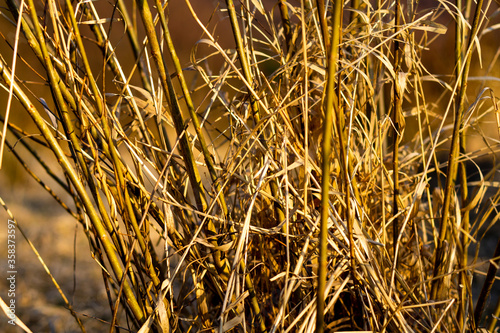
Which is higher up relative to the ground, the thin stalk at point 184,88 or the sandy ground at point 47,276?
the thin stalk at point 184,88

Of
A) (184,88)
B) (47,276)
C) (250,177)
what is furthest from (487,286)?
(47,276)

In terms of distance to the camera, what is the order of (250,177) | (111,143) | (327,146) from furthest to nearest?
1. (250,177)
2. (111,143)
3. (327,146)

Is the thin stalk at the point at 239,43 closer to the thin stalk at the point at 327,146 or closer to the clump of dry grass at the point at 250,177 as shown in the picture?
the clump of dry grass at the point at 250,177

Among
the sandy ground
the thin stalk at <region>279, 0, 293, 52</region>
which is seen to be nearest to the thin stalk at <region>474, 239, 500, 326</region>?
the thin stalk at <region>279, 0, 293, 52</region>

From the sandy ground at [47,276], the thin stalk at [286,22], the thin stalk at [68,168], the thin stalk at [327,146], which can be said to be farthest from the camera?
the sandy ground at [47,276]

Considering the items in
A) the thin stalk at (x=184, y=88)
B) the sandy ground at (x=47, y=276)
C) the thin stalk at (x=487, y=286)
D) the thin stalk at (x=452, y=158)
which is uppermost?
the thin stalk at (x=184, y=88)

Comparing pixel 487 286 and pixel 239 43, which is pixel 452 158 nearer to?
pixel 487 286

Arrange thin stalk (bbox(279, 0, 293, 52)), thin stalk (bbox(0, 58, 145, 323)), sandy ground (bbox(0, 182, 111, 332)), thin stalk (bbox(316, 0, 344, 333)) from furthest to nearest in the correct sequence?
sandy ground (bbox(0, 182, 111, 332)) → thin stalk (bbox(279, 0, 293, 52)) → thin stalk (bbox(0, 58, 145, 323)) → thin stalk (bbox(316, 0, 344, 333))

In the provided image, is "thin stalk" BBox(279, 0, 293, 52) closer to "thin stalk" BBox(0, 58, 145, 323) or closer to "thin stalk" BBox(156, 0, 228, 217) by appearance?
"thin stalk" BBox(156, 0, 228, 217)

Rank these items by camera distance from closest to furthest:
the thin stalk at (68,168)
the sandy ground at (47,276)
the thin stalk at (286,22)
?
the thin stalk at (68,168)
the thin stalk at (286,22)
the sandy ground at (47,276)

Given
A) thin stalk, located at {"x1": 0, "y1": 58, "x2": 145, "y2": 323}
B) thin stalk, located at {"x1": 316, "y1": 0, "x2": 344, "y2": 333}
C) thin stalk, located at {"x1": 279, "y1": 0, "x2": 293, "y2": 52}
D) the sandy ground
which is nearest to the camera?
thin stalk, located at {"x1": 316, "y1": 0, "x2": 344, "y2": 333}

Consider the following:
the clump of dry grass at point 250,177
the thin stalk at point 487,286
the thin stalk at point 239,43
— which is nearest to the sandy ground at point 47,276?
the clump of dry grass at point 250,177

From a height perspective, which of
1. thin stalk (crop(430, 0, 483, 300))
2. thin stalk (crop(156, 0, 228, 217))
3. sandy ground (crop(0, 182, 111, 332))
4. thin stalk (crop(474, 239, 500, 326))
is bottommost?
sandy ground (crop(0, 182, 111, 332))

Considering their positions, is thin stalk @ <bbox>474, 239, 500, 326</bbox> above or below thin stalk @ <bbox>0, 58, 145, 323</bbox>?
below
